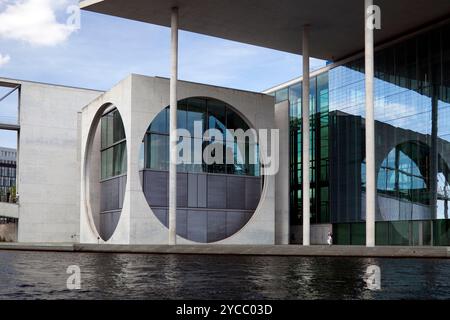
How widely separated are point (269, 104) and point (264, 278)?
24807 millimetres

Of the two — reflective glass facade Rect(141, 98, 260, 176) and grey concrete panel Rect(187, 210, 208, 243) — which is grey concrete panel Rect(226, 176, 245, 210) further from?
grey concrete panel Rect(187, 210, 208, 243)

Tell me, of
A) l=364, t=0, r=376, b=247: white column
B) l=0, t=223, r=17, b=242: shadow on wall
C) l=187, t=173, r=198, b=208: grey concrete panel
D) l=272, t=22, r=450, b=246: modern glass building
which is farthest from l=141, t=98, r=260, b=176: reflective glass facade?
l=0, t=223, r=17, b=242: shadow on wall

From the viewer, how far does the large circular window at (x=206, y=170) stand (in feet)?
110

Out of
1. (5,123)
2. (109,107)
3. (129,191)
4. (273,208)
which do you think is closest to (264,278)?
(129,191)

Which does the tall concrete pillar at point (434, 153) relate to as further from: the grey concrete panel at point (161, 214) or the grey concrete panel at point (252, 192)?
the grey concrete panel at point (161, 214)

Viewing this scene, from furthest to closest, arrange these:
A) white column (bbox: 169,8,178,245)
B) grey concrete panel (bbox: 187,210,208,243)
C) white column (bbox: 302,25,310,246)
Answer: grey concrete panel (bbox: 187,210,208,243) < white column (bbox: 302,25,310,246) < white column (bbox: 169,8,178,245)

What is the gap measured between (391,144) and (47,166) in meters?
25.7

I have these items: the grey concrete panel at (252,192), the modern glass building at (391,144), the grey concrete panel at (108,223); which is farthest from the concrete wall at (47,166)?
the modern glass building at (391,144)

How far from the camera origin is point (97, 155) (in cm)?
→ 3953

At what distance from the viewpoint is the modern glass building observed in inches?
1249

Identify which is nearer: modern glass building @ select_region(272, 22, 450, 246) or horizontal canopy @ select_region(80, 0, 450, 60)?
horizontal canopy @ select_region(80, 0, 450, 60)

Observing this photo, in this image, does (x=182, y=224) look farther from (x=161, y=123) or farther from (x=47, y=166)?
(x=47, y=166)

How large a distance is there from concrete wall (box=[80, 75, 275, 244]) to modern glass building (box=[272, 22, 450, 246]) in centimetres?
439

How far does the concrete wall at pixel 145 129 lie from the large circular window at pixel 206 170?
0.49 meters
